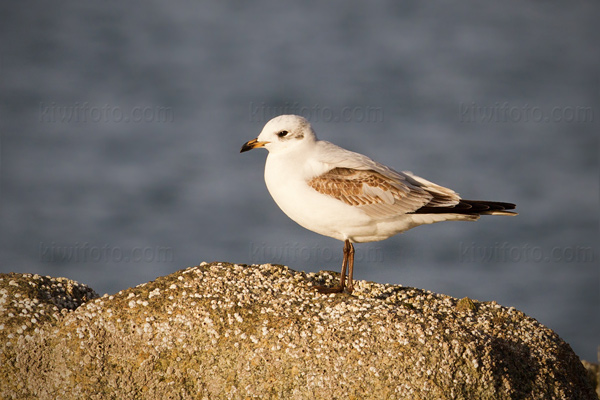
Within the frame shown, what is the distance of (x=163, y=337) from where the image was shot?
298 inches

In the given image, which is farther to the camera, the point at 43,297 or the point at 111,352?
the point at 43,297

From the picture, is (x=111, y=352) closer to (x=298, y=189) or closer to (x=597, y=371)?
(x=298, y=189)

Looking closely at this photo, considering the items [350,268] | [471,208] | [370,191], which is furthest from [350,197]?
[471,208]

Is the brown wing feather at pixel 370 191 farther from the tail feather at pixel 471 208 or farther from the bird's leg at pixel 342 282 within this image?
the bird's leg at pixel 342 282

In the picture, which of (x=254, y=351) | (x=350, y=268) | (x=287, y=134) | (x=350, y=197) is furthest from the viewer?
(x=287, y=134)

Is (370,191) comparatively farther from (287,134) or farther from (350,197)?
(287,134)

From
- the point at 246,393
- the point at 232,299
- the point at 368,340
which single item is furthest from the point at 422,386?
the point at 232,299

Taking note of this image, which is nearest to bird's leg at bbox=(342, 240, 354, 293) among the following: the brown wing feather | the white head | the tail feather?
the brown wing feather

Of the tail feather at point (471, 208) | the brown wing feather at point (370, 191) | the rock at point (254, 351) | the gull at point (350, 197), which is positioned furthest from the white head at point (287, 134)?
the rock at point (254, 351)

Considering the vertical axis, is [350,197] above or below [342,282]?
above

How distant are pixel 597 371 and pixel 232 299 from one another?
254 inches

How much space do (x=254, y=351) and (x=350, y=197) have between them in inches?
102

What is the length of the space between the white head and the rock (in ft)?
7.49

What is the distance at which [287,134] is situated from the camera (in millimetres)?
9742
